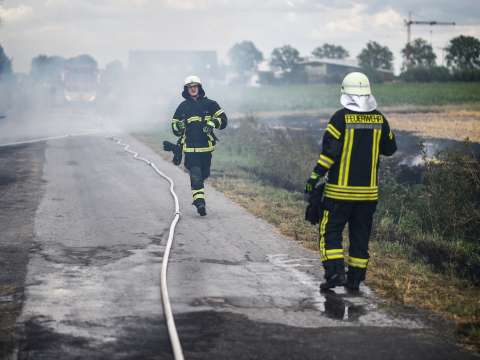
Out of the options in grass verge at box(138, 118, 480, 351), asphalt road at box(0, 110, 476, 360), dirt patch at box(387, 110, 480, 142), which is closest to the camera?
asphalt road at box(0, 110, 476, 360)

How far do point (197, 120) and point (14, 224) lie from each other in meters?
2.97

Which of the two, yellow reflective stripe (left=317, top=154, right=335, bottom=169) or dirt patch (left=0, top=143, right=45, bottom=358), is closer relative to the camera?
dirt patch (left=0, top=143, right=45, bottom=358)

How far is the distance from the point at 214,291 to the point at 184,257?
4.97 feet

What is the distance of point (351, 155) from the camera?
6984 millimetres

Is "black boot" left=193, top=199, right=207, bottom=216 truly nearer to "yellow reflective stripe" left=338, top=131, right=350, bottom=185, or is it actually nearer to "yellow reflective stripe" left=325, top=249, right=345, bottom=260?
"yellow reflective stripe" left=325, top=249, right=345, bottom=260

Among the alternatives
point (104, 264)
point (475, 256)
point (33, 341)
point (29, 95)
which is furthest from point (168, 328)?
point (29, 95)

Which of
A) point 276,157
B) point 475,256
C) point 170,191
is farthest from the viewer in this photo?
point 276,157

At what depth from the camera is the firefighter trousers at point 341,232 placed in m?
7.07

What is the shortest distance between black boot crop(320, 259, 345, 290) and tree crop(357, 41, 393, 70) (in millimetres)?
130008

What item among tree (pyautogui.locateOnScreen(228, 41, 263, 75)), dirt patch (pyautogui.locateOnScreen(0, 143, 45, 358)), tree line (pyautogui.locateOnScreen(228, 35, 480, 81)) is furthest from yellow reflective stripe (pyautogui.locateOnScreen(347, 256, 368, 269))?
tree (pyautogui.locateOnScreen(228, 41, 263, 75))

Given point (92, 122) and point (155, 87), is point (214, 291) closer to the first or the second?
point (92, 122)

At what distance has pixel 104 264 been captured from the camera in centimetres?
790

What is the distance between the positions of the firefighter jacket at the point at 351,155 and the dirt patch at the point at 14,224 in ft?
9.60

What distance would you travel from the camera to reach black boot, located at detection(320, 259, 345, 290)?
698 centimetres
